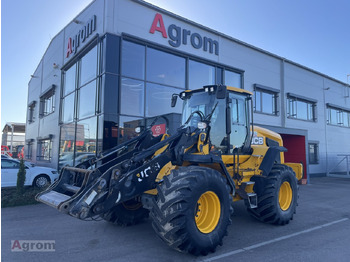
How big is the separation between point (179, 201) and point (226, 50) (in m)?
12.9

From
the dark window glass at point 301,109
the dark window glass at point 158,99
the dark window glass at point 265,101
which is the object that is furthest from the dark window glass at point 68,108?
the dark window glass at point 301,109

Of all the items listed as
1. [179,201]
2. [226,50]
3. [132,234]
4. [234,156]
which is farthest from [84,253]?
[226,50]

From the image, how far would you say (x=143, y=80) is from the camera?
11.9 metres

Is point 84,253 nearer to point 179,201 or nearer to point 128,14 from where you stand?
point 179,201

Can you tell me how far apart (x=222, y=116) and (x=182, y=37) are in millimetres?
8640

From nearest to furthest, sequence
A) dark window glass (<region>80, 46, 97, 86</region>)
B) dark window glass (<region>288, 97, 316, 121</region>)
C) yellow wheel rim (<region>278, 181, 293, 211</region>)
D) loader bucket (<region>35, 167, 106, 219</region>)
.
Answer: loader bucket (<region>35, 167, 106, 219</region>) < yellow wheel rim (<region>278, 181, 293, 211</region>) < dark window glass (<region>80, 46, 97, 86</region>) < dark window glass (<region>288, 97, 316, 121</region>)

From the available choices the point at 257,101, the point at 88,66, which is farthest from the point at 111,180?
the point at 257,101

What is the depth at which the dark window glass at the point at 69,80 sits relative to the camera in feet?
47.6

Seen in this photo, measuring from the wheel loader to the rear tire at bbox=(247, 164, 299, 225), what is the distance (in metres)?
0.02

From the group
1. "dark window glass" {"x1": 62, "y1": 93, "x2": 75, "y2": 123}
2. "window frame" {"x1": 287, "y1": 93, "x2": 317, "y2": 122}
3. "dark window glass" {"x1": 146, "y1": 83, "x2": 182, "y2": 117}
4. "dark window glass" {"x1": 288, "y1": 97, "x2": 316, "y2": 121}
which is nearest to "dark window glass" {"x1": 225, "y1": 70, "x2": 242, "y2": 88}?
"dark window glass" {"x1": 146, "y1": 83, "x2": 182, "y2": 117}

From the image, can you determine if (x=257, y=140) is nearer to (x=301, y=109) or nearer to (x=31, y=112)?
(x=301, y=109)

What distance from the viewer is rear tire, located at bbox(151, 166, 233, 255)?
12.7 ft

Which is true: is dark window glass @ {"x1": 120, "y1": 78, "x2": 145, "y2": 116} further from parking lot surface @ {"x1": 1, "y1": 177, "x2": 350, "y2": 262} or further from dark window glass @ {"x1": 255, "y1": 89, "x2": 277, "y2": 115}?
dark window glass @ {"x1": 255, "y1": 89, "x2": 277, "y2": 115}

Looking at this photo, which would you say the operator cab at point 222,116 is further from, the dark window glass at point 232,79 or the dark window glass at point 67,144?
the dark window glass at point 232,79
